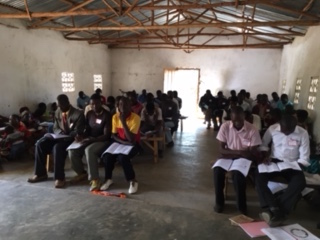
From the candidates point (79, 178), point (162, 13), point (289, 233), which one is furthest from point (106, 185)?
point (162, 13)

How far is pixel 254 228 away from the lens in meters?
2.75

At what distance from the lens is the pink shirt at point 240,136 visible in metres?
3.23

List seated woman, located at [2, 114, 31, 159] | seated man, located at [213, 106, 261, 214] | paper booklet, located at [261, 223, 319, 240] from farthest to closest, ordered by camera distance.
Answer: seated woman, located at [2, 114, 31, 159] → seated man, located at [213, 106, 261, 214] → paper booklet, located at [261, 223, 319, 240]

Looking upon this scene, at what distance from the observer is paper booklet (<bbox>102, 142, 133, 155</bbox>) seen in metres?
3.63

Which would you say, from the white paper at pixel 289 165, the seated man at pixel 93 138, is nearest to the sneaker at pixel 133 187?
the seated man at pixel 93 138

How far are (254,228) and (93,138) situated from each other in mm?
2432

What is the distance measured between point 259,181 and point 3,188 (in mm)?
3228

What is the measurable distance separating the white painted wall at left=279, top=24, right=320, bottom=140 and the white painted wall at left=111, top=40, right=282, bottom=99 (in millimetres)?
1253

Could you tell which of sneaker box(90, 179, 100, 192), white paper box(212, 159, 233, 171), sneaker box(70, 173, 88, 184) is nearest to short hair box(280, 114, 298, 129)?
white paper box(212, 159, 233, 171)

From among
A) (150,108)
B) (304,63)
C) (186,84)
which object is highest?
(304,63)

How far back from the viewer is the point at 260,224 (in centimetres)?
282

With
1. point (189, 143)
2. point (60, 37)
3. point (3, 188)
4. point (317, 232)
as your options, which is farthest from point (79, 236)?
point (60, 37)

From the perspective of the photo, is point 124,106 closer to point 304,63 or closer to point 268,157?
point 268,157

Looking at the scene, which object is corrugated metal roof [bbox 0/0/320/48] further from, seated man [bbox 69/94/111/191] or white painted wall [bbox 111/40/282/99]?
seated man [bbox 69/94/111/191]
